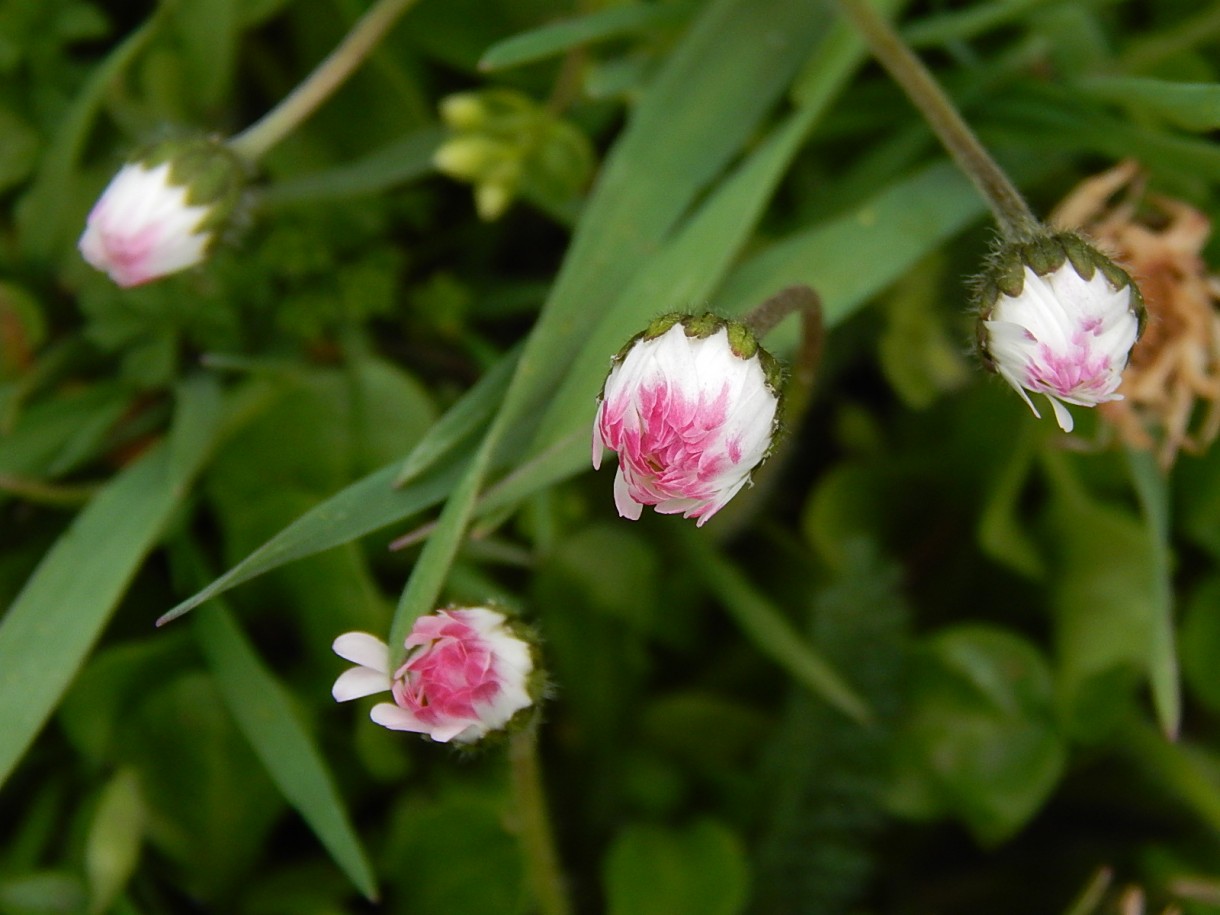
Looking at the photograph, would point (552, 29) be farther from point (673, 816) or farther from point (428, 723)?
point (673, 816)

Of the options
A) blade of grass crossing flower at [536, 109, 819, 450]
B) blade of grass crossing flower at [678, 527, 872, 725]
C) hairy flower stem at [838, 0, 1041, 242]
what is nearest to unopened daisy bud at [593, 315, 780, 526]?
blade of grass crossing flower at [536, 109, 819, 450]

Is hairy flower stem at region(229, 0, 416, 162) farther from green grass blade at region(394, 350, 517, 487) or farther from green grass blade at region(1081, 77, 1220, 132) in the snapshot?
green grass blade at region(1081, 77, 1220, 132)

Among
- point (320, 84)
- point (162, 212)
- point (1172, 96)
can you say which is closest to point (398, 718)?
point (162, 212)

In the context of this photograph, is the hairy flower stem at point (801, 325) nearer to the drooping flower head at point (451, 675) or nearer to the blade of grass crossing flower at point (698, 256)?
the blade of grass crossing flower at point (698, 256)

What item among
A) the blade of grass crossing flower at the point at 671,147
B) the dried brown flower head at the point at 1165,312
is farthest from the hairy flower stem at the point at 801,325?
the dried brown flower head at the point at 1165,312

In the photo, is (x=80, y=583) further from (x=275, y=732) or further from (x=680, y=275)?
(x=680, y=275)

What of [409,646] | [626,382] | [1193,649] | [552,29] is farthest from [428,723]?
[1193,649]
